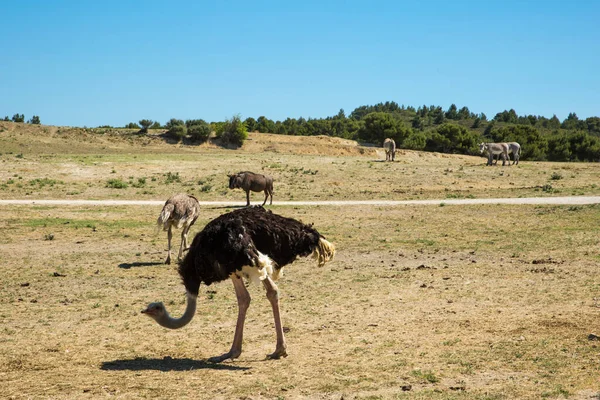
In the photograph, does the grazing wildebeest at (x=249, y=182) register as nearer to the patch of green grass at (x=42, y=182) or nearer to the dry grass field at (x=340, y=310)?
the dry grass field at (x=340, y=310)

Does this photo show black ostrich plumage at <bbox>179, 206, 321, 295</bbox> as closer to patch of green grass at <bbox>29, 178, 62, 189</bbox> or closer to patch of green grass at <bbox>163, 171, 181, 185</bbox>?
patch of green grass at <bbox>29, 178, 62, 189</bbox>

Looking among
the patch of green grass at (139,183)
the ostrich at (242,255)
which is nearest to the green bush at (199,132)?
the patch of green grass at (139,183)

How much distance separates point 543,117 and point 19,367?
141458 mm

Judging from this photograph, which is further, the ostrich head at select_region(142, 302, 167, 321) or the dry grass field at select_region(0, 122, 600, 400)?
the ostrich head at select_region(142, 302, 167, 321)

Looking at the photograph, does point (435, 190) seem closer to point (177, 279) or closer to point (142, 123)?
point (177, 279)

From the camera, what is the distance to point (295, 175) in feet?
117

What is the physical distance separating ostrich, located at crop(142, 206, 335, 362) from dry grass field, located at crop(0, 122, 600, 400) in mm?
537

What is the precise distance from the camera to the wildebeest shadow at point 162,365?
805 centimetres

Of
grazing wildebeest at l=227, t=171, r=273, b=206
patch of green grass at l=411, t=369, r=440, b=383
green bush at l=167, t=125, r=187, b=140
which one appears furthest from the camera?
green bush at l=167, t=125, r=187, b=140

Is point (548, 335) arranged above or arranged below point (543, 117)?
below

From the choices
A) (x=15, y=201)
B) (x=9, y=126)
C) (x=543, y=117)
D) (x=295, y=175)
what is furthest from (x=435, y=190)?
(x=543, y=117)

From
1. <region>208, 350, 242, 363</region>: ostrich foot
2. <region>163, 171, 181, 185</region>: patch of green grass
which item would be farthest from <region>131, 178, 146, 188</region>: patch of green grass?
<region>208, 350, 242, 363</region>: ostrich foot

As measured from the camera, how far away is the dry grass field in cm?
741

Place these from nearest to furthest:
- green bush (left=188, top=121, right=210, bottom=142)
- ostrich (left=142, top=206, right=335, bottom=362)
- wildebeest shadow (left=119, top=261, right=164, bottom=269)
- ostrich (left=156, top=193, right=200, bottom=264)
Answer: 1. ostrich (left=142, top=206, right=335, bottom=362)
2. wildebeest shadow (left=119, top=261, right=164, bottom=269)
3. ostrich (left=156, top=193, right=200, bottom=264)
4. green bush (left=188, top=121, right=210, bottom=142)
